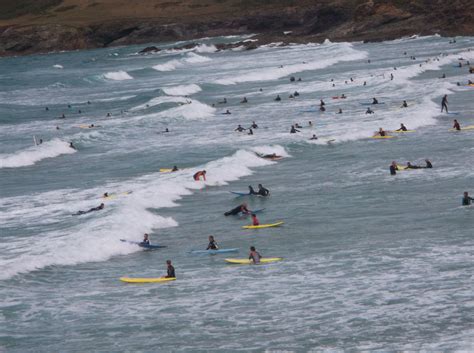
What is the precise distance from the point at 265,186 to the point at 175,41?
144 m

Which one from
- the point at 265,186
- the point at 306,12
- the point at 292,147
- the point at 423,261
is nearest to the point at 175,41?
the point at 306,12

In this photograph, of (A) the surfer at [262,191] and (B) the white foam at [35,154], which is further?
(B) the white foam at [35,154]

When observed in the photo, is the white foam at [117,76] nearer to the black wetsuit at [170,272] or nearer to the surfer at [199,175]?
the surfer at [199,175]

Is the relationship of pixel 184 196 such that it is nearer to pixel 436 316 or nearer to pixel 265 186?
pixel 265 186

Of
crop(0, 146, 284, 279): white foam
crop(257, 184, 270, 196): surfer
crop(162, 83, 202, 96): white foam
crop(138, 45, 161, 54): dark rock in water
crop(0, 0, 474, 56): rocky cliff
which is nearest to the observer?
crop(0, 146, 284, 279): white foam

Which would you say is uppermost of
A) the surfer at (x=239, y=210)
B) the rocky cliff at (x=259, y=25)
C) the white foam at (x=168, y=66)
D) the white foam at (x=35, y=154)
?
the rocky cliff at (x=259, y=25)

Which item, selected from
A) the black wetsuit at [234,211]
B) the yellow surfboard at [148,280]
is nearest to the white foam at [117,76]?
the black wetsuit at [234,211]

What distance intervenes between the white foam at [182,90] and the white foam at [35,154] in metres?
33.7

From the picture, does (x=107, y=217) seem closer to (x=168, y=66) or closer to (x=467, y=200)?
(x=467, y=200)

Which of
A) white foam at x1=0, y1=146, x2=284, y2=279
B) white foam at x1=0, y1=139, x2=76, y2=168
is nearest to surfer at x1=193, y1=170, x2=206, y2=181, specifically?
white foam at x1=0, y1=146, x2=284, y2=279

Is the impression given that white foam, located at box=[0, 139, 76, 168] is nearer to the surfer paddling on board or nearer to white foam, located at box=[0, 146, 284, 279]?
white foam, located at box=[0, 146, 284, 279]

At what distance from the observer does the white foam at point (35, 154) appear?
6275cm

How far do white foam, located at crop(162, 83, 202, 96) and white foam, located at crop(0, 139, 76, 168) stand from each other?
33653 millimetres

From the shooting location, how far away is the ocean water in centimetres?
2559
